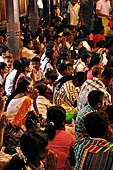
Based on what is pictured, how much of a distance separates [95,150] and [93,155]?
1.8 inches

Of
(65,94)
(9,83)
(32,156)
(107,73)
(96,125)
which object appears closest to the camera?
(32,156)

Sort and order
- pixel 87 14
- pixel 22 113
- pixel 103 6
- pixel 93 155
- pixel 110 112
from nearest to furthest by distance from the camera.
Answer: pixel 93 155
pixel 110 112
pixel 22 113
pixel 103 6
pixel 87 14

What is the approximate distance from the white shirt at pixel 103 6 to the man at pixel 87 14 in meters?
0.44

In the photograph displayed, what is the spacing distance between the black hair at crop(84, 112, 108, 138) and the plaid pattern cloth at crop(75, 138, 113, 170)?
10 cm

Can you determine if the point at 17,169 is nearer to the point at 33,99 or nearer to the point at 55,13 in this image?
the point at 33,99

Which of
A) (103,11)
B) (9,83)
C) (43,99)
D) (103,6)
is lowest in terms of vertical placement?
(43,99)

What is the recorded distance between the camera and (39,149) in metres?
2.98

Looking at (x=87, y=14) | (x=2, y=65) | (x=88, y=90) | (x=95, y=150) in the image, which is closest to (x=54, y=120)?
(x=95, y=150)

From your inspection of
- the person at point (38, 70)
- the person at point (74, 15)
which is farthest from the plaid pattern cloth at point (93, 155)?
the person at point (74, 15)

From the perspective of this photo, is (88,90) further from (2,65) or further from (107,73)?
(2,65)

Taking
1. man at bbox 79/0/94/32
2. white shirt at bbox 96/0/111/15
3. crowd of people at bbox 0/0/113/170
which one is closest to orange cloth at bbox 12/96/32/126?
crowd of people at bbox 0/0/113/170

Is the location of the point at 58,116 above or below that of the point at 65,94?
above

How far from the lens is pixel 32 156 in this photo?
2947 mm

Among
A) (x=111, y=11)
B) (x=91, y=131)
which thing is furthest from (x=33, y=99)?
(x=111, y=11)
